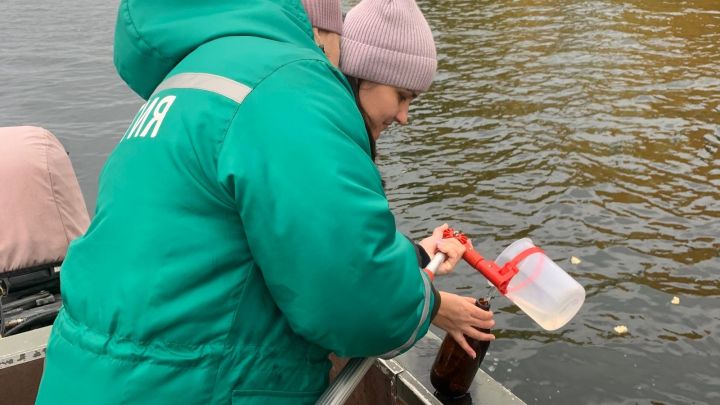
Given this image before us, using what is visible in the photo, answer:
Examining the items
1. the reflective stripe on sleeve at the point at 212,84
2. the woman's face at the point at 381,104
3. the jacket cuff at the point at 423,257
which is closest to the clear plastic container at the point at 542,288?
the jacket cuff at the point at 423,257

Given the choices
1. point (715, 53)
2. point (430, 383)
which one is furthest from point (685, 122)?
point (430, 383)

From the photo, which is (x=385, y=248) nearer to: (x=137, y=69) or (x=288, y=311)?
(x=288, y=311)

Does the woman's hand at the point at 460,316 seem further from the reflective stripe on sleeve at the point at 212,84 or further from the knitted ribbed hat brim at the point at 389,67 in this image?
the reflective stripe on sleeve at the point at 212,84

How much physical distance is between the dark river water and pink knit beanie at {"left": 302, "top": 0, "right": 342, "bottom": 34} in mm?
3956

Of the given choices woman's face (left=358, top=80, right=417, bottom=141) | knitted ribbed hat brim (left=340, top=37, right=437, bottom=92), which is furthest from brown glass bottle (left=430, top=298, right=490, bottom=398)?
knitted ribbed hat brim (left=340, top=37, right=437, bottom=92)

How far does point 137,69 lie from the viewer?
1.85 metres

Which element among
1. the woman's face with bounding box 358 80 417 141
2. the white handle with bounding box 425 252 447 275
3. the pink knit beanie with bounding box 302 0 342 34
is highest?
the pink knit beanie with bounding box 302 0 342 34

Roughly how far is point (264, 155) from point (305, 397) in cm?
77

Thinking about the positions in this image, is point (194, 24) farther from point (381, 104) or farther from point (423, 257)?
point (423, 257)

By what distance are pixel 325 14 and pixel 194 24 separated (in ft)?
3.14

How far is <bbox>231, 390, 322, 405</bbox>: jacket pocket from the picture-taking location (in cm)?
169

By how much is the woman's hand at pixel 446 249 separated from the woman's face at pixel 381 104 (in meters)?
0.45

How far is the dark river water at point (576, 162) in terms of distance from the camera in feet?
19.7

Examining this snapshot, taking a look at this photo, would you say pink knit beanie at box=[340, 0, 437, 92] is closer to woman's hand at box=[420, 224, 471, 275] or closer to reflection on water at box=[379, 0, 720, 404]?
woman's hand at box=[420, 224, 471, 275]
